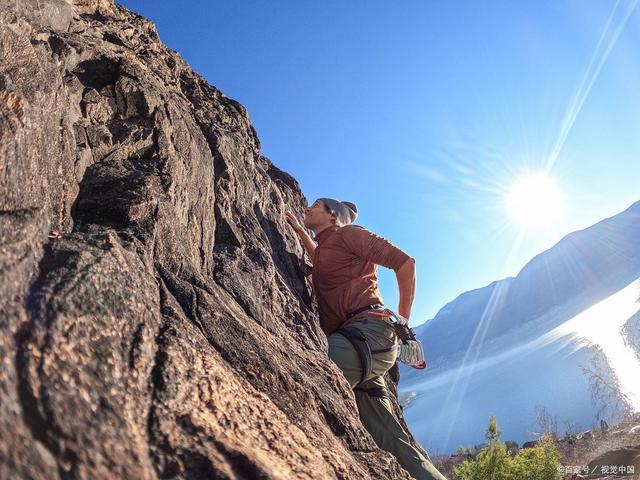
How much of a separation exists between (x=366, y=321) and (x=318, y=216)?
6.86 feet

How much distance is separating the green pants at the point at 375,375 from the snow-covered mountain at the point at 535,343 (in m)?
57.5

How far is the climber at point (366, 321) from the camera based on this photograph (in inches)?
193

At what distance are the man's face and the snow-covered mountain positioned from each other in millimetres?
57222

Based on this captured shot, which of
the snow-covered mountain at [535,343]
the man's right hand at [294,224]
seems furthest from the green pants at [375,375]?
the snow-covered mountain at [535,343]

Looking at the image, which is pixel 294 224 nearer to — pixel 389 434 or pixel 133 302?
pixel 389 434

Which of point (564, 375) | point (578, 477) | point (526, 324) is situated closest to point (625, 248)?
point (526, 324)

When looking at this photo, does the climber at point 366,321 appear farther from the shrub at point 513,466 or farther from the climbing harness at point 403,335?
the shrub at point 513,466

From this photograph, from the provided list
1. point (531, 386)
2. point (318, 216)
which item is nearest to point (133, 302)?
point (318, 216)

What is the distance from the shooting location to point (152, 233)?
3416 mm

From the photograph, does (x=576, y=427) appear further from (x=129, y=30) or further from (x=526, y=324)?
(x=129, y=30)

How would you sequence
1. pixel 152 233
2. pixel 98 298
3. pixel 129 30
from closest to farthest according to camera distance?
pixel 98 298
pixel 152 233
pixel 129 30

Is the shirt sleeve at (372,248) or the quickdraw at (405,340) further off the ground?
the shirt sleeve at (372,248)

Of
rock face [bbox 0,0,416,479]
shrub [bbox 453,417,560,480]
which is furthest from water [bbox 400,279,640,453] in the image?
rock face [bbox 0,0,416,479]

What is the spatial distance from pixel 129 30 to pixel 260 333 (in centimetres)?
594
